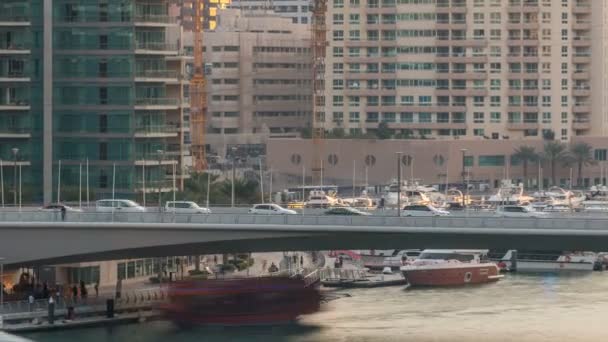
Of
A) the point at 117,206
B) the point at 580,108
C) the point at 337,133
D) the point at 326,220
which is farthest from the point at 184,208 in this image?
the point at 580,108

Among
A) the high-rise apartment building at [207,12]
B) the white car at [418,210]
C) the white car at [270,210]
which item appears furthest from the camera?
the high-rise apartment building at [207,12]

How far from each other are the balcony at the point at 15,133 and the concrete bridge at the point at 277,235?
15215 millimetres

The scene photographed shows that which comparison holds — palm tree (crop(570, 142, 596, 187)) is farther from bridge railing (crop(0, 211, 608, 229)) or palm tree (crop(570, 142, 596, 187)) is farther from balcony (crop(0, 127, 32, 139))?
bridge railing (crop(0, 211, 608, 229))

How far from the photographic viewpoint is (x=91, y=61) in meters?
58.4

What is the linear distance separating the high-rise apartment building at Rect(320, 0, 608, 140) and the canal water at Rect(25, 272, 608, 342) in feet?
101

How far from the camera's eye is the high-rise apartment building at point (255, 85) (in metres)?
93.4

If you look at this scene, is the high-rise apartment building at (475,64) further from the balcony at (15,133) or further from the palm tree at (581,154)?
the balcony at (15,133)

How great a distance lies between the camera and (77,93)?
58688mm

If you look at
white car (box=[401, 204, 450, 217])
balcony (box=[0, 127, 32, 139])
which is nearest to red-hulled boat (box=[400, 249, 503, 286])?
white car (box=[401, 204, 450, 217])

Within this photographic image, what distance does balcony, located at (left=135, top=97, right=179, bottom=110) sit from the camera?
194 feet

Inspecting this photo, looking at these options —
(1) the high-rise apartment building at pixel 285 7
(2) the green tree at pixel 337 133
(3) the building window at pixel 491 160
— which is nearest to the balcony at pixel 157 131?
(3) the building window at pixel 491 160

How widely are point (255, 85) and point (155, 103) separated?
33.7 metres

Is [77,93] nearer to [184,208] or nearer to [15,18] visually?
[15,18]

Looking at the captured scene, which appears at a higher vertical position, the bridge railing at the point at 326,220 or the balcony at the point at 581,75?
the balcony at the point at 581,75
